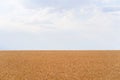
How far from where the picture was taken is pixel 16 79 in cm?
1638

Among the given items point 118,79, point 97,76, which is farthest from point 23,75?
point 118,79

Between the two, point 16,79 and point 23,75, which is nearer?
point 16,79

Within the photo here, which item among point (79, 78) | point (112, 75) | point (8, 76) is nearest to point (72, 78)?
point (79, 78)

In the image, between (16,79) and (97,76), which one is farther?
(97,76)

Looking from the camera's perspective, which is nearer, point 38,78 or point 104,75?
point 38,78

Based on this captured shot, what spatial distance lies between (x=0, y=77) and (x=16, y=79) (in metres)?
1.21

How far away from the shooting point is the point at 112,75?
17594 millimetres

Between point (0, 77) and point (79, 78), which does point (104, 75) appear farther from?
point (0, 77)

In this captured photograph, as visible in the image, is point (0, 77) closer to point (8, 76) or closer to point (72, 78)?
point (8, 76)

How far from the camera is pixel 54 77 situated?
17031 mm

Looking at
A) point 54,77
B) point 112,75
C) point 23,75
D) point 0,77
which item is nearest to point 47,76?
point 54,77

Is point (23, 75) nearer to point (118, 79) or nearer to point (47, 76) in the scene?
point (47, 76)

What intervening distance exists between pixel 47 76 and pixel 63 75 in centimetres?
120

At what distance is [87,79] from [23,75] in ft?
15.1
